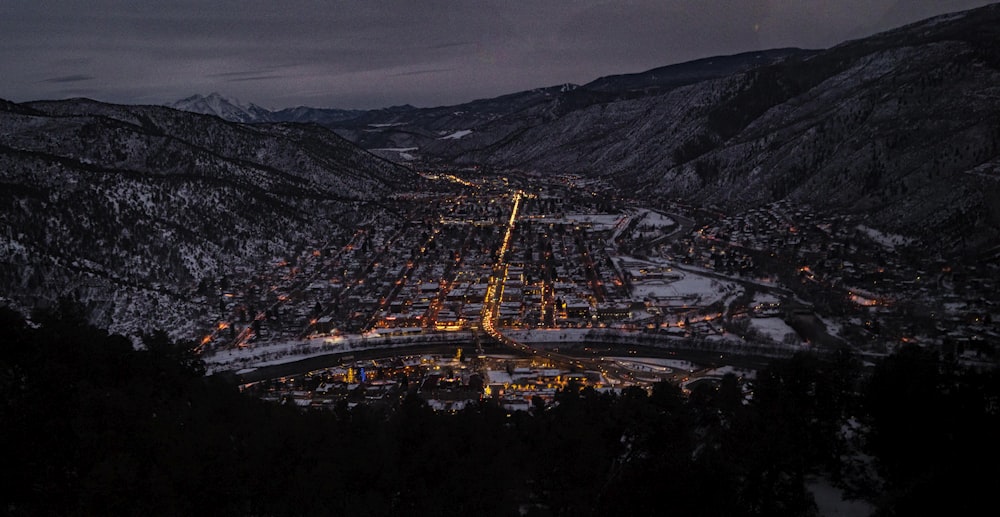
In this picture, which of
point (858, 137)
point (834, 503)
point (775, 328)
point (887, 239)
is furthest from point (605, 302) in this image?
point (858, 137)

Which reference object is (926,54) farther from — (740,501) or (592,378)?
(740,501)

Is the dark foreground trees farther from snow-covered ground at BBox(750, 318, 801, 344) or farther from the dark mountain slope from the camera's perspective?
the dark mountain slope

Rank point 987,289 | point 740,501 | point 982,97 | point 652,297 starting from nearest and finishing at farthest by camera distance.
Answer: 1. point 740,501
2. point 987,289
3. point 652,297
4. point 982,97

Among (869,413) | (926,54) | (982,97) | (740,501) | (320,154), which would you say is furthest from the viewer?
(320,154)

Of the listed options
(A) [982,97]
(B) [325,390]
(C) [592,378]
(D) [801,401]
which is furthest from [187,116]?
(A) [982,97]

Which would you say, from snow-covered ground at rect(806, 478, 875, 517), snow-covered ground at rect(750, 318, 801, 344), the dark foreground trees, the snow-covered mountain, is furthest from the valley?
snow-covered ground at rect(806, 478, 875, 517)

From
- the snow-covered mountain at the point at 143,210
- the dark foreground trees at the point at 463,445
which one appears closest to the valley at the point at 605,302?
the snow-covered mountain at the point at 143,210
